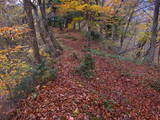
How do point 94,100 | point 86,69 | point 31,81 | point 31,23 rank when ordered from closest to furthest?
point 94,100, point 31,81, point 31,23, point 86,69

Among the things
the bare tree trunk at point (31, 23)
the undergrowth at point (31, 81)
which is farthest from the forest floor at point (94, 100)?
the bare tree trunk at point (31, 23)

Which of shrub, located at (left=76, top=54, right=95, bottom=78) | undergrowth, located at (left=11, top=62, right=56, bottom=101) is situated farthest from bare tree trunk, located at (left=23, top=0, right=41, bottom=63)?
shrub, located at (left=76, top=54, right=95, bottom=78)

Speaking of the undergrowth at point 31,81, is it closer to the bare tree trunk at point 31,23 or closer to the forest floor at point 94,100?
the forest floor at point 94,100

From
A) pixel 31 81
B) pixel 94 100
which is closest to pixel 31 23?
pixel 31 81

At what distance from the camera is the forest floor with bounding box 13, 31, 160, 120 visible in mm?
3430

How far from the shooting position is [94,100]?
13.2ft

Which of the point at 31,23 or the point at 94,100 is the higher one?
the point at 31,23

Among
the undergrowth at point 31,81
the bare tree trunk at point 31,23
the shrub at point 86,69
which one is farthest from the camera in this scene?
the shrub at point 86,69

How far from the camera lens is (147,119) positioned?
402 centimetres

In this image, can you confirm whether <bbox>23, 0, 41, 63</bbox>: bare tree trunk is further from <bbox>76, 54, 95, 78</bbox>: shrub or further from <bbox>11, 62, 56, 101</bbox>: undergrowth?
<bbox>76, 54, 95, 78</bbox>: shrub

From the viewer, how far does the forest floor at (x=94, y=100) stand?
135 inches

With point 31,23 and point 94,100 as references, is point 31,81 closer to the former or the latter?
point 94,100

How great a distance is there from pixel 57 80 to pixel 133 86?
3.73 metres

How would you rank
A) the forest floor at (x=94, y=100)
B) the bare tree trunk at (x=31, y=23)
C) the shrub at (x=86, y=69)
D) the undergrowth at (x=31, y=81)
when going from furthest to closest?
the shrub at (x=86, y=69), the bare tree trunk at (x=31, y=23), the undergrowth at (x=31, y=81), the forest floor at (x=94, y=100)
